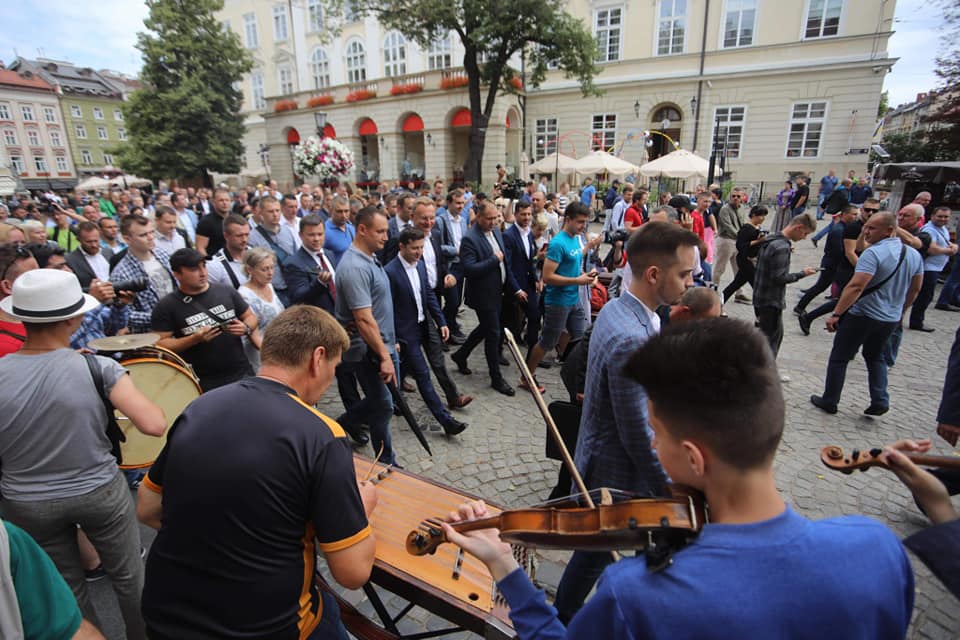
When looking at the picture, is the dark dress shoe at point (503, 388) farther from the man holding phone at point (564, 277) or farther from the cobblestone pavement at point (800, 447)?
the man holding phone at point (564, 277)

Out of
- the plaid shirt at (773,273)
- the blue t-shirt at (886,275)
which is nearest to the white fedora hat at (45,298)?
the plaid shirt at (773,273)

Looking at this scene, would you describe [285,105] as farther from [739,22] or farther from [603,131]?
[739,22]

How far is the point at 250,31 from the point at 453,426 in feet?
146

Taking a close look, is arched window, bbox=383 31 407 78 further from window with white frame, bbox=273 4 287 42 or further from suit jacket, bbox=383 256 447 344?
suit jacket, bbox=383 256 447 344

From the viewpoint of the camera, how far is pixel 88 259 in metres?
5.01

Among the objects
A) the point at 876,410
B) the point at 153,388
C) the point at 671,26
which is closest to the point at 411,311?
the point at 153,388

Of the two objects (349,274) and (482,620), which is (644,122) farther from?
(482,620)

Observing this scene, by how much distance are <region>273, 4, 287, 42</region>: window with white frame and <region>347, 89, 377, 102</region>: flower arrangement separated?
9.81 meters

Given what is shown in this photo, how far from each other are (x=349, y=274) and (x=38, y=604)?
2.68 m

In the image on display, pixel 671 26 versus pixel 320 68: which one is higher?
pixel 320 68

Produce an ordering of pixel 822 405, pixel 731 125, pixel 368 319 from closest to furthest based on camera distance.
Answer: pixel 368 319, pixel 822 405, pixel 731 125

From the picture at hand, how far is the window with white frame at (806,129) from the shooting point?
21906 mm

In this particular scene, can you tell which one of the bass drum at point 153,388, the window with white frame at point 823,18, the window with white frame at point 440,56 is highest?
the window with white frame at point 440,56

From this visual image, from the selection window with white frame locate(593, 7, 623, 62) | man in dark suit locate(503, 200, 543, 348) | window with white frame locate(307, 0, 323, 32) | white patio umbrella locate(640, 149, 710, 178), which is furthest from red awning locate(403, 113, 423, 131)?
man in dark suit locate(503, 200, 543, 348)
